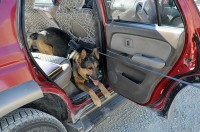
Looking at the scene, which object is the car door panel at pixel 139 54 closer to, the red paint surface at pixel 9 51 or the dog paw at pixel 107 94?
the dog paw at pixel 107 94

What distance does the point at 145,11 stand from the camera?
1.99 metres

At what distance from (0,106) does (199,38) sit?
1489 mm

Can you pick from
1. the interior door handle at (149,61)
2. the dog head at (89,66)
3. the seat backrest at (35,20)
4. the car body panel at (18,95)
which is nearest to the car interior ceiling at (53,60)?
the seat backrest at (35,20)

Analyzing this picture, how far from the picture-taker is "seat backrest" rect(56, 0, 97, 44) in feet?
7.65

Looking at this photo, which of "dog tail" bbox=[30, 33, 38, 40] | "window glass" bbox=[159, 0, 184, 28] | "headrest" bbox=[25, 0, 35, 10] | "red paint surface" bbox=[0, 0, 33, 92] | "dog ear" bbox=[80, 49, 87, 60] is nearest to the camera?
"red paint surface" bbox=[0, 0, 33, 92]

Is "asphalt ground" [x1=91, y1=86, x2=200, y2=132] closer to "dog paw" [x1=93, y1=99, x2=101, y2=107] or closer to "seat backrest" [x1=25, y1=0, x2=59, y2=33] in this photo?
"dog paw" [x1=93, y1=99, x2=101, y2=107]

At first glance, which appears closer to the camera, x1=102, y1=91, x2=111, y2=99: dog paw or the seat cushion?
the seat cushion

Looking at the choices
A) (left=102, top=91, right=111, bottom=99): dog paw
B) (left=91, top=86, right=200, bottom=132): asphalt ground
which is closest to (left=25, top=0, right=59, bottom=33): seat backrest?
(left=102, top=91, right=111, bottom=99): dog paw

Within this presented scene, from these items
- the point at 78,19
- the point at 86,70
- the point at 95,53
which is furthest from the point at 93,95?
the point at 78,19

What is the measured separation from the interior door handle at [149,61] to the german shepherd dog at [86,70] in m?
0.52

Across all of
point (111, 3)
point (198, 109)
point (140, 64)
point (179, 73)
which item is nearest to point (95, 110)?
point (140, 64)

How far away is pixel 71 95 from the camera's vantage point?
7.75 feet

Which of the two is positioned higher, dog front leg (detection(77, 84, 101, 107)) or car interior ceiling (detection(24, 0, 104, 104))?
car interior ceiling (detection(24, 0, 104, 104))

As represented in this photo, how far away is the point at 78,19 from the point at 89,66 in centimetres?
55
